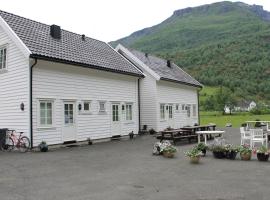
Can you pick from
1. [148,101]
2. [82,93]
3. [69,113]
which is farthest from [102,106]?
[148,101]

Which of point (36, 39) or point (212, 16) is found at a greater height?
point (212, 16)

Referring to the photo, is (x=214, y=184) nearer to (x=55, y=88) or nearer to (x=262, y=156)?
(x=262, y=156)

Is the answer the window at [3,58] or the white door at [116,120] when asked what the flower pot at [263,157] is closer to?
the white door at [116,120]

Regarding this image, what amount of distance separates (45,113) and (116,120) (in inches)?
235

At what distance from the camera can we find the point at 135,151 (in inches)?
623

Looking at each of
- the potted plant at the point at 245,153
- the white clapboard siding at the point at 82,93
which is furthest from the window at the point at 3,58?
the potted plant at the point at 245,153

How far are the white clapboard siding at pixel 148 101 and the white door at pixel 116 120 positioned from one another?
3.87 m

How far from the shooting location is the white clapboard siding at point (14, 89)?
53.7ft

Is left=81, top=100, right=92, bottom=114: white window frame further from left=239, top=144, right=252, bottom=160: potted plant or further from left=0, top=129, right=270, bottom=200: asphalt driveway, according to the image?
left=239, top=144, right=252, bottom=160: potted plant

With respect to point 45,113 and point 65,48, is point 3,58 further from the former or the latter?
point 45,113

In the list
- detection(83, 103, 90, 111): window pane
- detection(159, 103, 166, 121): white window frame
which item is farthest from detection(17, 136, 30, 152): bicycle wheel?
detection(159, 103, 166, 121): white window frame

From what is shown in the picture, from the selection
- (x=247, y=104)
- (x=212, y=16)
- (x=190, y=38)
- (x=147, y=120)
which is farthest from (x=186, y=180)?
(x=212, y=16)

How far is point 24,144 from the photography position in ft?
52.9

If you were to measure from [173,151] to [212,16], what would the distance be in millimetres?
194721
